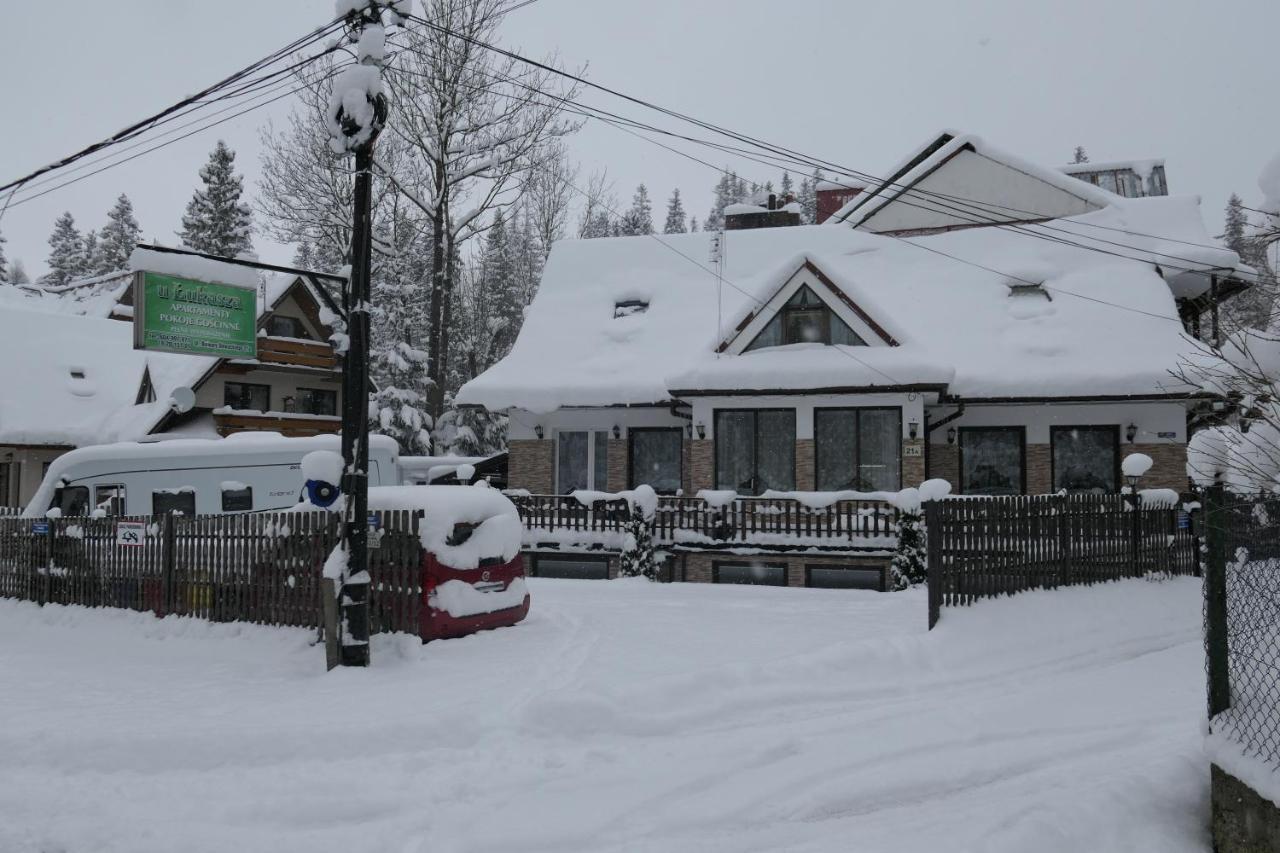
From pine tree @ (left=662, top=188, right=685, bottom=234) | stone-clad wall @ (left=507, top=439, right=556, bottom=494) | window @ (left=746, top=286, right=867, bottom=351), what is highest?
pine tree @ (left=662, top=188, right=685, bottom=234)

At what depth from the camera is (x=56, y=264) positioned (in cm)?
6881

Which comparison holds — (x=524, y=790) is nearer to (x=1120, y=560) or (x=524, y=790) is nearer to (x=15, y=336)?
(x=1120, y=560)

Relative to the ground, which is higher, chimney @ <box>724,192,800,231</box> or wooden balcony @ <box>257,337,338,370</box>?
chimney @ <box>724,192,800,231</box>

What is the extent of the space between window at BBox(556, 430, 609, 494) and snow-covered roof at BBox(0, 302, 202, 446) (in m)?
15.5

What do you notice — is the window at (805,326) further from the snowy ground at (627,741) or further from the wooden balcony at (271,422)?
the wooden balcony at (271,422)

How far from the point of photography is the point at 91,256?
2886 inches

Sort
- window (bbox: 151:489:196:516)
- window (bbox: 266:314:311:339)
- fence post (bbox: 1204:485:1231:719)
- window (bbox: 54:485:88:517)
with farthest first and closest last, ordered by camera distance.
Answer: window (bbox: 266:314:311:339) < window (bbox: 151:489:196:516) < window (bbox: 54:485:88:517) < fence post (bbox: 1204:485:1231:719)

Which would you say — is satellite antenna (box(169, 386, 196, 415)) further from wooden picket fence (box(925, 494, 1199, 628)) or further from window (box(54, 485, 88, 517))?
wooden picket fence (box(925, 494, 1199, 628))

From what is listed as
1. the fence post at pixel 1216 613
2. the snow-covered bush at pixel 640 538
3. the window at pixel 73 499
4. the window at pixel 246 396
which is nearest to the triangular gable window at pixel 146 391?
the window at pixel 246 396

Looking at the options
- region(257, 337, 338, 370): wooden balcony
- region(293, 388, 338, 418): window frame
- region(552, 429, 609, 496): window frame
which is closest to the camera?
region(552, 429, 609, 496): window frame

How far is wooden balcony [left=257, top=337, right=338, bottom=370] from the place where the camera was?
32531 mm

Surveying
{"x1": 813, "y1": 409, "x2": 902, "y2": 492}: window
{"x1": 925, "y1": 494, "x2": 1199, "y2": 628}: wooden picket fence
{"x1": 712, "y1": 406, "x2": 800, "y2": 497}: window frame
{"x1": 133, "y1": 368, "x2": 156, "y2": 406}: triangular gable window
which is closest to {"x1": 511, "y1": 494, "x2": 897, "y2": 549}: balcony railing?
{"x1": 813, "y1": 409, "x2": 902, "y2": 492}: window

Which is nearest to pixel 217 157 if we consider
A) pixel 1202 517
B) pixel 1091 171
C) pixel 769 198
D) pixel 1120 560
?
pixel 769 198

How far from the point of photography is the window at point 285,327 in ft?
109
